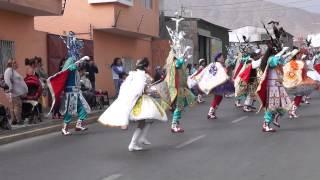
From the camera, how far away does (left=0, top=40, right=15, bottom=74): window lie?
19391 millimetres

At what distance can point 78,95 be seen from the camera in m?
14.6

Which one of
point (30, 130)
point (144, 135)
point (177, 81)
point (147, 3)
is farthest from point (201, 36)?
point (144, 135)

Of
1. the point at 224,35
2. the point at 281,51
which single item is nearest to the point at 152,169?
the point at 281,51

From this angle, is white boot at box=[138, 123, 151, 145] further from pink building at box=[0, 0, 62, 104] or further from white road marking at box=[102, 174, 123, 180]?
pink building at box=[0, 0, 62, 104]

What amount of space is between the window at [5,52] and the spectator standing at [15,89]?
3.47 m

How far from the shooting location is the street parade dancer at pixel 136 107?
36.2 ft

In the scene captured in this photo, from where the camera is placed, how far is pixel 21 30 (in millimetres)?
20891

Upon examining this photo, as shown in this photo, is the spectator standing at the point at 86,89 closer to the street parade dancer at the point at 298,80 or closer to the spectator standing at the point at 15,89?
the spectator standing at the point at 15,89

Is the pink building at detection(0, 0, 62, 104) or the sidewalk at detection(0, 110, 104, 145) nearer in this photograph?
the sidewalk at detection(0, 110, 104, 145)

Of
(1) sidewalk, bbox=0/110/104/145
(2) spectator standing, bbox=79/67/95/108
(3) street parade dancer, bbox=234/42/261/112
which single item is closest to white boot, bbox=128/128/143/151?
(1) sidewalk, bbox=0/110/104/145

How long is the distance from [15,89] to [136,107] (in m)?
5.77

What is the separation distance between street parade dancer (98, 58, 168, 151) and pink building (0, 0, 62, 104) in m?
8.05

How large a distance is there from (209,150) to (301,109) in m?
9.15

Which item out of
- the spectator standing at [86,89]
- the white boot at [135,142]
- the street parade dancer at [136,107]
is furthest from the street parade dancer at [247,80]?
the white boot at [135,142]
